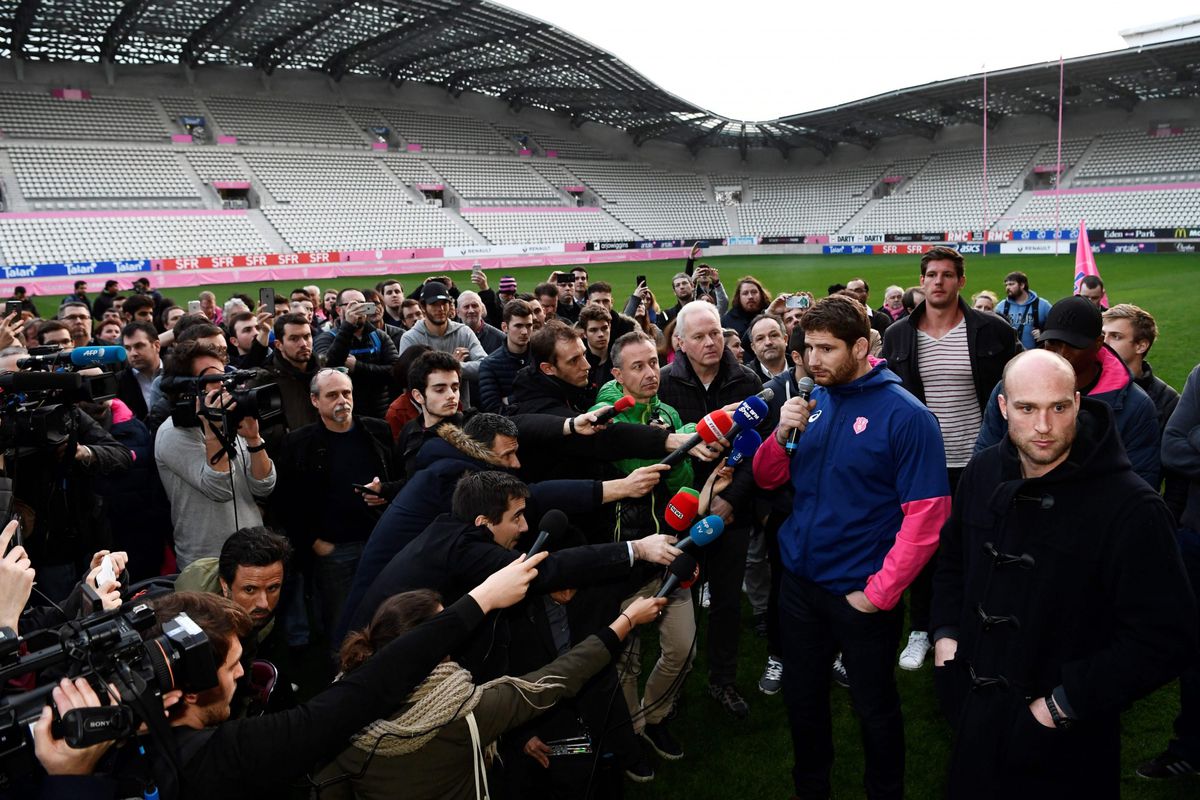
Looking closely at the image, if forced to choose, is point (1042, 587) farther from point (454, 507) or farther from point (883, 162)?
point (883, 162)

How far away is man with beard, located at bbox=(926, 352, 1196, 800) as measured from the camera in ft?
7.04

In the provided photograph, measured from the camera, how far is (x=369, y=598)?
2.87 m

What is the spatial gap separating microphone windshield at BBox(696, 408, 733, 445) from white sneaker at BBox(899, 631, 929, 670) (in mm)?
2338

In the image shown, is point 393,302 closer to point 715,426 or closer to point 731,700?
point 731,700

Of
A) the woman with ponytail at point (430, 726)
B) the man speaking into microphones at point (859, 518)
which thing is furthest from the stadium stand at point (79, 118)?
the man speaking into microphones at point (859, 518)

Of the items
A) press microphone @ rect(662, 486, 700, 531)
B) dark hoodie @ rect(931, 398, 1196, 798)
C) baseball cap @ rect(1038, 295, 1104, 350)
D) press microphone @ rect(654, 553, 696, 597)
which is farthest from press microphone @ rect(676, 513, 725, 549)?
baseball cap @ rect(1038, 295, 1104, 350)

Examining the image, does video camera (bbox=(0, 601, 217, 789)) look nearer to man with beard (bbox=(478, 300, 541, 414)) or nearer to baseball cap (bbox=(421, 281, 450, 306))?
man with beard (bbox=(478, 300, 541, 414))

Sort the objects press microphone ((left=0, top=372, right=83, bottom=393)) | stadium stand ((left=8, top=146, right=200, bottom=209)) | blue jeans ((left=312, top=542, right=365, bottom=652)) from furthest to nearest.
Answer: stadium stand ((left=8, top=146, right=200, bottom=209)), blue jeans ((left=312, top=542, right=365, bottom=652)), press microphone ((left=0, top=372, right=83, bottom=393))

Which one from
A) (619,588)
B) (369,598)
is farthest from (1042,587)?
(369,598)

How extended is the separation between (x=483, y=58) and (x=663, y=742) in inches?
1655

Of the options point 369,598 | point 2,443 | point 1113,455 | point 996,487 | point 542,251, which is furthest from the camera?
point 542,251

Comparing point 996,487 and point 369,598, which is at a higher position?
point 996,487

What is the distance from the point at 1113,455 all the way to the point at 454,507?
87.0 inches

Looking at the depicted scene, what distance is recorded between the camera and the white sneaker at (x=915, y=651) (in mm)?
4551
